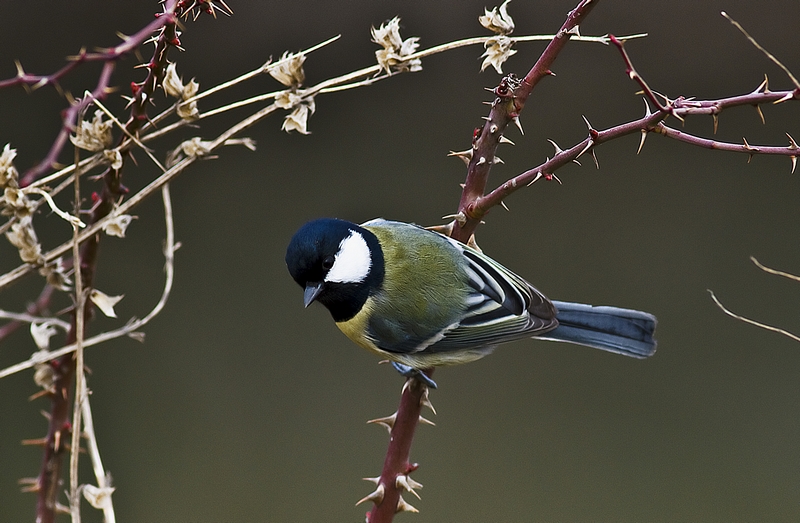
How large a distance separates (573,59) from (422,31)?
717mm

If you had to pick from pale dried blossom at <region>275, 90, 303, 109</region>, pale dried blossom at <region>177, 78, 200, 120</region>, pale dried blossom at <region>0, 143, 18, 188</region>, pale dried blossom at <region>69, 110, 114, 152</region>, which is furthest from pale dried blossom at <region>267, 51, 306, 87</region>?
pale dried blossom at <region>0, 143, 18, 188</region>

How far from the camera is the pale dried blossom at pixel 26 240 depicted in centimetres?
128

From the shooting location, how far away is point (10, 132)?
3260 mm

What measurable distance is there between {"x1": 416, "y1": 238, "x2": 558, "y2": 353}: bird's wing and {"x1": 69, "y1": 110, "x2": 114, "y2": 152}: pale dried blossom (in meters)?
1.17

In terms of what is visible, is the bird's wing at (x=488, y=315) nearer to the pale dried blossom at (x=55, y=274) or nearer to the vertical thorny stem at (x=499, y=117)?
the vertical thorny stem at (x=499, y=117)

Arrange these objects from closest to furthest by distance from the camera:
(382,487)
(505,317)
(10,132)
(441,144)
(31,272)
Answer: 1. (31,272)
2. (382,487)
3. (505,317)
4. (10,132)
5. (441,144)

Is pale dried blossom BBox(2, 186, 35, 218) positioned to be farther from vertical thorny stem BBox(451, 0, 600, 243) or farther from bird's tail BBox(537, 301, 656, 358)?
bird's tail BBox(537, 301, 656, 358)

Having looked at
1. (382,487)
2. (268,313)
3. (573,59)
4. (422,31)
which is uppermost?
(573,59)

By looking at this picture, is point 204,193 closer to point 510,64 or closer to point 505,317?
point 510,64

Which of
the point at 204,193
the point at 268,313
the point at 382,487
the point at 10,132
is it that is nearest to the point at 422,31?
the point at 204,193

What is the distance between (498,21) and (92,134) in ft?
2.45

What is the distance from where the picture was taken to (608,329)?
2404 mm

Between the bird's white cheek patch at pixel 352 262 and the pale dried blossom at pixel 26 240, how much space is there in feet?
2.83

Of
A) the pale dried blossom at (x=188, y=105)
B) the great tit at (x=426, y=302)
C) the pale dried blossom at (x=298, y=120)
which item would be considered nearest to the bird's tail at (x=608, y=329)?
the great tit at (x=426, y=302)
